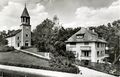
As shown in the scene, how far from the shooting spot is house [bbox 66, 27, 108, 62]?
618 inches

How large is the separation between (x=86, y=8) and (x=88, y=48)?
687cm

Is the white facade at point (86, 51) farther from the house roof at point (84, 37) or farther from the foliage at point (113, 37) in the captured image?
the foliage at point (113, 37)

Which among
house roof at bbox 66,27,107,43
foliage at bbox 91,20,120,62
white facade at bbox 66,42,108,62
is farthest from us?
house roof at bbox 66,27,107,43

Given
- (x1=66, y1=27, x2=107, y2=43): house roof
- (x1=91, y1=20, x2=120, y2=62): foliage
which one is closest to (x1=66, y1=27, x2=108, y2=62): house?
(x1=66, y1=27, x2=107, y2=43): house roof

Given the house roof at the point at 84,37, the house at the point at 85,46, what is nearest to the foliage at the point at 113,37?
the house at the point at 85,46

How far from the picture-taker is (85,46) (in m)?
16.1

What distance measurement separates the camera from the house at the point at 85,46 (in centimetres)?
1570

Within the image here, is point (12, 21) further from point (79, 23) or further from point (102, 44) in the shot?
point (102, 44)

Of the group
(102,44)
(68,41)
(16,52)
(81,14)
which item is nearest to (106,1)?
(81,14)

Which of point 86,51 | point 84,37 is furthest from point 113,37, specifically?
point 86,51

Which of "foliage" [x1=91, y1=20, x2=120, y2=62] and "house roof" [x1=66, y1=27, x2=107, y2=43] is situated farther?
"house roof" [x1=66, y1=27, x2=107, y2=43]

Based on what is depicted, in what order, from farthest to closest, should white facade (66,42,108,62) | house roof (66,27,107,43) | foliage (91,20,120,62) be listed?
→ 1. house roof (66,27,107,43)
2. white facade (66,42,108,62)
3. foliage (91,20,120,62)

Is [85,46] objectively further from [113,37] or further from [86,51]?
[113,37]

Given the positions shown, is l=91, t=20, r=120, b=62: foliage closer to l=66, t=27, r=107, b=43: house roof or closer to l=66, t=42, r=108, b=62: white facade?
l=66, t=42, r=108, b=62: white facade
